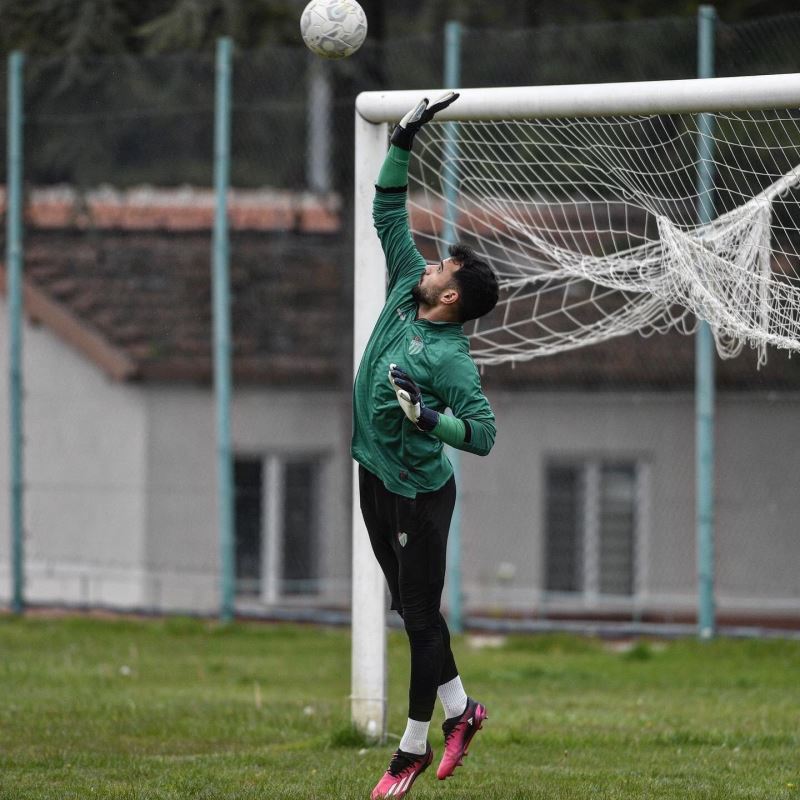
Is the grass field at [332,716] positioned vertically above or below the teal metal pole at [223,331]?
below

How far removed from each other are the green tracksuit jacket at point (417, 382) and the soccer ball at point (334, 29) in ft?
2.69

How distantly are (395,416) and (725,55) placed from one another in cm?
772

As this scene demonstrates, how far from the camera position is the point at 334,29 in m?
7.19

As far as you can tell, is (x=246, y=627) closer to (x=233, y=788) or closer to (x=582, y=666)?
(x=582, y=666)

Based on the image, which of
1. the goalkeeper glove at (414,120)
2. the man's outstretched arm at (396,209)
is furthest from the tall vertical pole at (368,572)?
the goalkeeper glove at (414,120)

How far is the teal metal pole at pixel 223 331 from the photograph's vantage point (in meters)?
14.0

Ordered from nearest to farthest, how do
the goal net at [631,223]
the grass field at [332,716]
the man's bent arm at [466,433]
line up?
the man's bent arm at [466,433]
the grass field at [332,716]
the goal net at [631,223]

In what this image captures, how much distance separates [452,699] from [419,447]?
108cm

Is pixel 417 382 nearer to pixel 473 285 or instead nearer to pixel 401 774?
pixel 473 285

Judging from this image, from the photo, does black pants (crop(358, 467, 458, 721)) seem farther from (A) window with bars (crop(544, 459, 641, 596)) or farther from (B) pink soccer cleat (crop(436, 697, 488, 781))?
(A) window with bars (crop(544, 459, 641, 596))

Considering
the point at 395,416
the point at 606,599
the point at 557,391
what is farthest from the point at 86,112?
the point at 395,416

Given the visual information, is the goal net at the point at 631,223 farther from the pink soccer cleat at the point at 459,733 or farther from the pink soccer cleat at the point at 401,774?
the pink soccer cleat at the point at 401,774

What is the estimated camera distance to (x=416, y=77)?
15508 mm

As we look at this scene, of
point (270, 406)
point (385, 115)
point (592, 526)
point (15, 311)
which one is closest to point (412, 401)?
point (385, 115)
